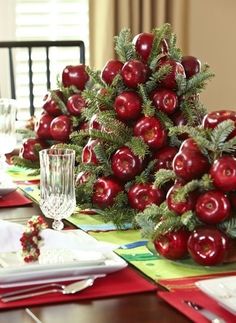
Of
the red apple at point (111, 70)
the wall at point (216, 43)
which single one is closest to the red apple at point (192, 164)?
the red apple at point (111, 70)

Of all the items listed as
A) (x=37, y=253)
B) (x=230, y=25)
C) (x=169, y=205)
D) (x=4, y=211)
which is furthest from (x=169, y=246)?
(x=230, y=25)

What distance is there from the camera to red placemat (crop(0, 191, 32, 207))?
181 cm

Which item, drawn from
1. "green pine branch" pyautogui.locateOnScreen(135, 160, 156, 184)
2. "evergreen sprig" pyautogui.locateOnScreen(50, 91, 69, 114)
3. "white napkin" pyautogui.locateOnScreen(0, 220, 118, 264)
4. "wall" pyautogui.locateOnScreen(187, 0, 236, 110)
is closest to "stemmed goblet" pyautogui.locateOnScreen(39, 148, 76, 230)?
"white napkin" pyautogui.locateOnScreen(0, 220, 118, 264)

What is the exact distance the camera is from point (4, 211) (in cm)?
176

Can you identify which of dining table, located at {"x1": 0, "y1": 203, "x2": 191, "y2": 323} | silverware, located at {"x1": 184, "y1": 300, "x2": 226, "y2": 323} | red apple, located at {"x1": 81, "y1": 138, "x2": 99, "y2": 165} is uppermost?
red apple, located at {"x1": 81, "y1": 138, "x2": 99, "y2": 165}

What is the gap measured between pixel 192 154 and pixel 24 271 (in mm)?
347

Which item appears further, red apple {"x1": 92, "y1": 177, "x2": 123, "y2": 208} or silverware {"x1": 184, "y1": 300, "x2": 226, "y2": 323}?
red apple {"x1": 92, "y1": 177, "x2": 123, "y2": 208}

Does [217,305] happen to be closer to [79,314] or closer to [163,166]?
[79,314]

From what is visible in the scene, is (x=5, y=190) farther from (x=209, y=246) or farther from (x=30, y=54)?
(x=30, y=54)

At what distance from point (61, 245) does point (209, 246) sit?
0.26 metres

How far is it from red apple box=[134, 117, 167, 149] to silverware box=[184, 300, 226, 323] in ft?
1.72

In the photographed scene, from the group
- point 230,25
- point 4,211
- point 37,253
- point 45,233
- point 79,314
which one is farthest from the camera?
point 230,25

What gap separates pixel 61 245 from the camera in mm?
1400

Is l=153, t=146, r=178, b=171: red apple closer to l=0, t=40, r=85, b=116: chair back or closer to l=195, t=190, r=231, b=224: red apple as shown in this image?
l=195, t=190, r=231, b=224: red apple
